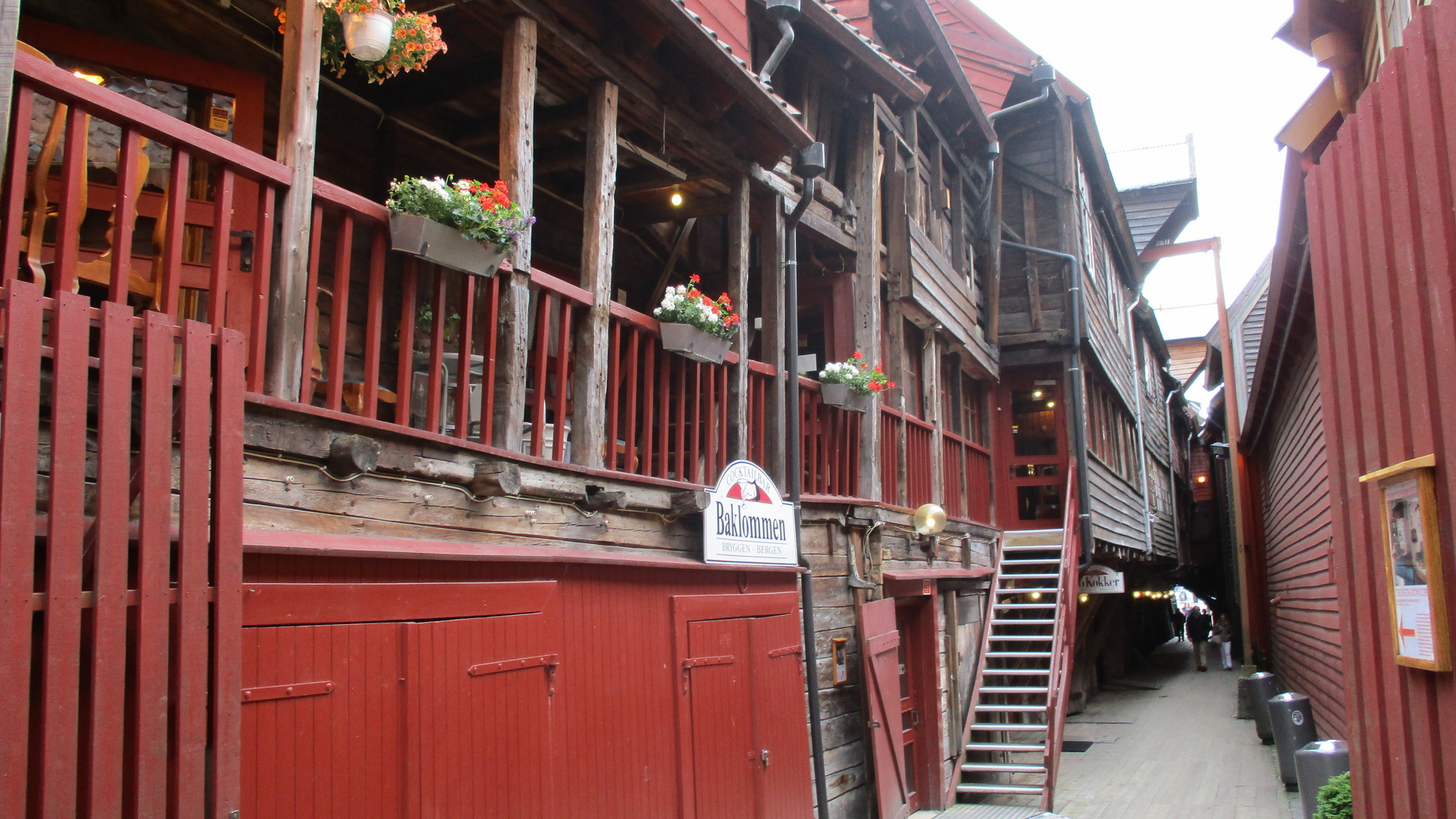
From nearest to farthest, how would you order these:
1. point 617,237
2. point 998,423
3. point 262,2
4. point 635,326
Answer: point 262,2 < point 635,326 < point 617,237 < point 998,423

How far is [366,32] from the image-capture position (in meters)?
4.63

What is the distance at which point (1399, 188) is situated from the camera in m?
3.98

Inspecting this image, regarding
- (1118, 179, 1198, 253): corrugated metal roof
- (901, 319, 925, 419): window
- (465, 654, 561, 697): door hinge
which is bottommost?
(465, 654, 561, 697): door hinge

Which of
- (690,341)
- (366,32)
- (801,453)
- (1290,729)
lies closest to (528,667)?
(690,341)

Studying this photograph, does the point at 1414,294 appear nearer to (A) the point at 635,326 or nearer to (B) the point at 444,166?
(A) the point at 635,326

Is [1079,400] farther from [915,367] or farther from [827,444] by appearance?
[827,444]

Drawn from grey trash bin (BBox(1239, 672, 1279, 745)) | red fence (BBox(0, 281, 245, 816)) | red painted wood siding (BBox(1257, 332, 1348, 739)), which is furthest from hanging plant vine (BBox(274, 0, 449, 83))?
grey trash bin (BBox(1239, 672, 1279, 745))

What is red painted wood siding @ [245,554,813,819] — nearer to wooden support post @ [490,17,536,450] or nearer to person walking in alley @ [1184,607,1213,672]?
wooden support post @ [490,17,536,450]

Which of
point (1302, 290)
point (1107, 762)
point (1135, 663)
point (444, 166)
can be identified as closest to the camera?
point (444, 166)

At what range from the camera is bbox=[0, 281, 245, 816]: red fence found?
295 cm

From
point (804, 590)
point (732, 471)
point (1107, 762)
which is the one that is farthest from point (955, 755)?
point (732, 471)

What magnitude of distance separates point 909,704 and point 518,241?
6.95m

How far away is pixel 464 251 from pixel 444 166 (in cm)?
324

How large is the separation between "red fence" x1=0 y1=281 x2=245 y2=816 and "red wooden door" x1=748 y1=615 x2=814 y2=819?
4.27 m
